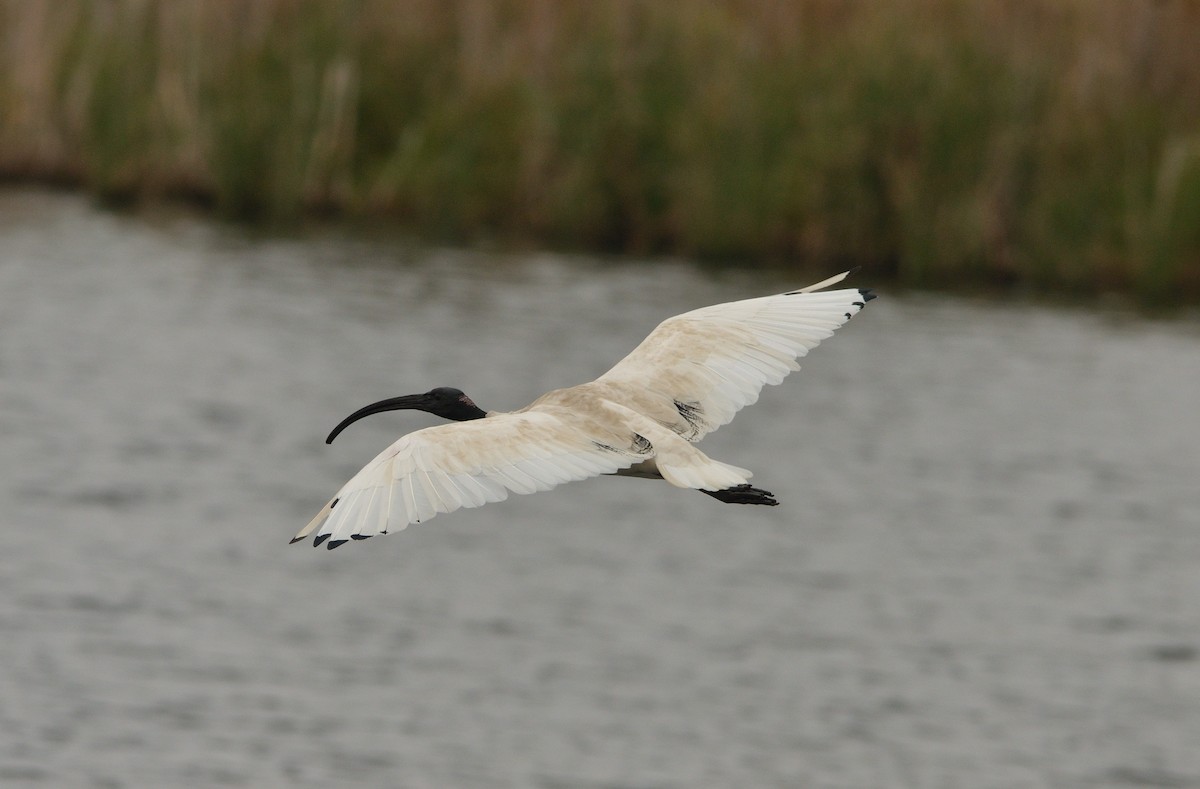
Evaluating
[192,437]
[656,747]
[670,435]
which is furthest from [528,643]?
[670,435]

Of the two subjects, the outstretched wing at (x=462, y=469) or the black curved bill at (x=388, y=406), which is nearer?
the outstretched wing at (x=462, y=469)

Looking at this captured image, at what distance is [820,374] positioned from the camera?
25.0 m

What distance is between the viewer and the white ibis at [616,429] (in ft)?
18.3

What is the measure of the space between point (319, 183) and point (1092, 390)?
1064cm

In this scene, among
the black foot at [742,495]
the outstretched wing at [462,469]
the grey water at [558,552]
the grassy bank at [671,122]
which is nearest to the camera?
the outstretched wing at [462,469]

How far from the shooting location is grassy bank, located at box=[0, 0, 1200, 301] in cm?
2400

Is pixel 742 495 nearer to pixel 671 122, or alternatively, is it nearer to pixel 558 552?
Result: pixel 558 552

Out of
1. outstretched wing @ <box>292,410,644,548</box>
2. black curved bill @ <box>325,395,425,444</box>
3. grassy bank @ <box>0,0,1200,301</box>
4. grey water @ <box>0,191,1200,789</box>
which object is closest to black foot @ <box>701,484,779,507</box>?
outstretched wing @ <box>292,410,644,548</box>

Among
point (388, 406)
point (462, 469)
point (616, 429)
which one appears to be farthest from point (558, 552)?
point (462, 469)

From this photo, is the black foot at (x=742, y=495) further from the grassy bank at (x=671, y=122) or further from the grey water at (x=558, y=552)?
the grassy bank at (x=671, y=122)

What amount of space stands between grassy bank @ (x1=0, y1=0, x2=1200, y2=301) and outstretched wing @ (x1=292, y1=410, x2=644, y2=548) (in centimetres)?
1828

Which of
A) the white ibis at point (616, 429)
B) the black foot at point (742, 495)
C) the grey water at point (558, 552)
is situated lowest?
the grey water at point (558, 552)

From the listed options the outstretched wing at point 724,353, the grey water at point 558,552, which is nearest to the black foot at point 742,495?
the outstretched wing at point 724,353

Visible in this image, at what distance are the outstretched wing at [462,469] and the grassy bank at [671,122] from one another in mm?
18278
